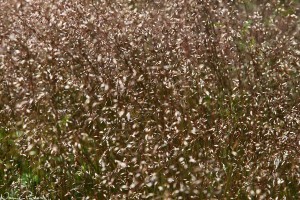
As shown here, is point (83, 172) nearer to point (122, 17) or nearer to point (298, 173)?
point (298, 173)

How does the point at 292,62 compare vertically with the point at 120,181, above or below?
above

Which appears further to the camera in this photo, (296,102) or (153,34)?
(153,34)

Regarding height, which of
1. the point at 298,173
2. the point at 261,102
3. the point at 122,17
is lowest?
the point at 298,173

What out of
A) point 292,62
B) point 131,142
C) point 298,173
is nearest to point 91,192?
point 131,142

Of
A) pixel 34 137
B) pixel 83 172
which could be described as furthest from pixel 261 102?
pixel 34 137

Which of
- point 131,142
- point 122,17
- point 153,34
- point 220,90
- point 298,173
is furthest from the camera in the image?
point 122,17

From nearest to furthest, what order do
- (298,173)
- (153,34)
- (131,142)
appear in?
1. (298,173)
2. (131,142)
3. (153,34)

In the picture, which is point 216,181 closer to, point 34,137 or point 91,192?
point 91,192
